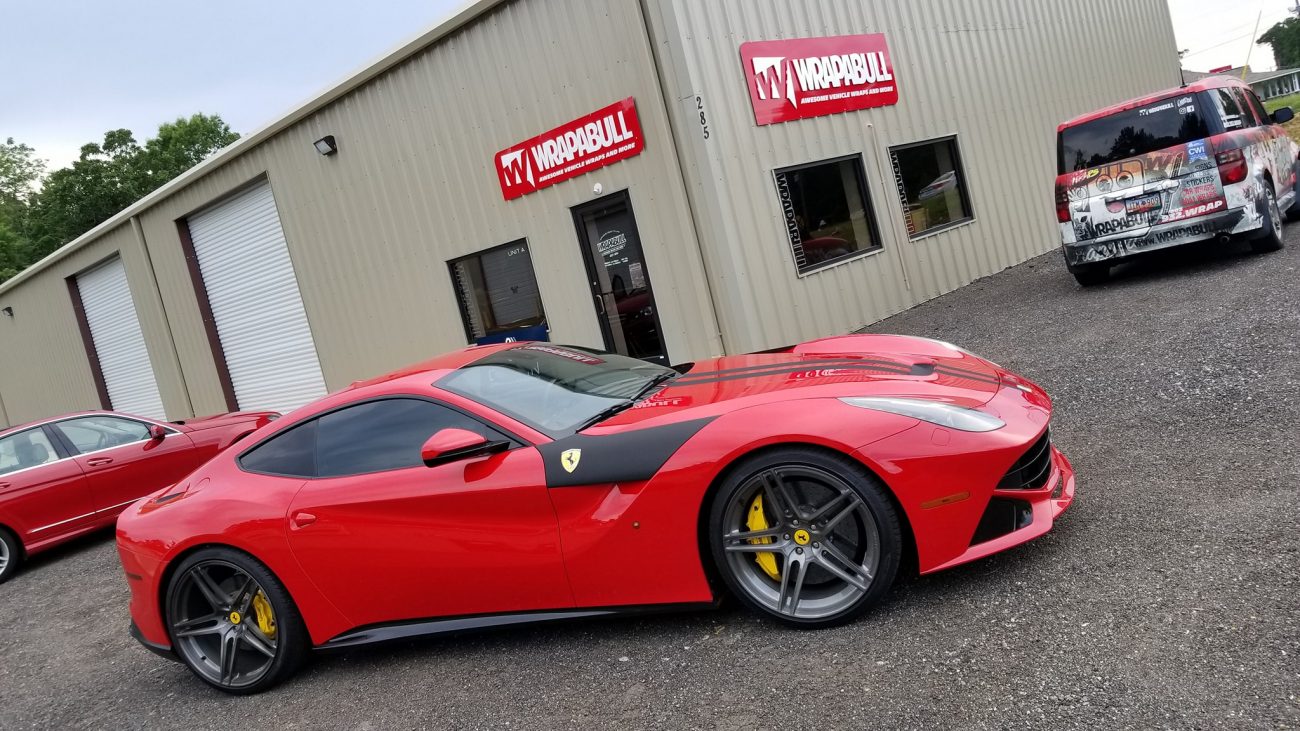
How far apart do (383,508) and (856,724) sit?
217cm

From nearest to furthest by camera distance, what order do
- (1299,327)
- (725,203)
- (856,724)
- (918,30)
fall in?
(856,724) → (1299,327) → (725,203) → (918,30)

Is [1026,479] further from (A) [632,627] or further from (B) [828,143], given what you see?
(B) [828,143]

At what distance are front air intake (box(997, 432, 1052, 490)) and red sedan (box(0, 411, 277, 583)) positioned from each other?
849cm

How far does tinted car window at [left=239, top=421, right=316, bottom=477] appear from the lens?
4188 millimetres

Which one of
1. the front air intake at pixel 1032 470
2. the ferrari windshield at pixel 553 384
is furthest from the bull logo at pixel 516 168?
the front air intake at pixel 1032 470

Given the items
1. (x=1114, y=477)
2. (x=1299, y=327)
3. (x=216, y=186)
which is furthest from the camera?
(x=216, y=186)

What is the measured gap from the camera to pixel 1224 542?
3.33 metres

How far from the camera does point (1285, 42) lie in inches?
3403

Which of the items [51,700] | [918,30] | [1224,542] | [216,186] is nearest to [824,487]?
[1224,542]

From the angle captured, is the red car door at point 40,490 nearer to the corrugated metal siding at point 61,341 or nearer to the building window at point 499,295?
the building window at point 499,295

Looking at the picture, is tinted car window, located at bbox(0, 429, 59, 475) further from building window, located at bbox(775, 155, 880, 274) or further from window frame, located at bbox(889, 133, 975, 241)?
window frame, located at bbox(889, 133, 975, 241)

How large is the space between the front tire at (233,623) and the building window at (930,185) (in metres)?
8.74

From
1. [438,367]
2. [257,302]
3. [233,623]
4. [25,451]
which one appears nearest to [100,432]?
[25,451]

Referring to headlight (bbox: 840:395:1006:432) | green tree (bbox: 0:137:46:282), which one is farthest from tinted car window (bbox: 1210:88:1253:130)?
green tree (bbox: 0:137:46:282)
